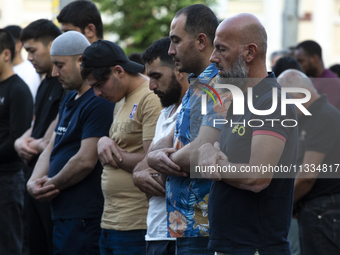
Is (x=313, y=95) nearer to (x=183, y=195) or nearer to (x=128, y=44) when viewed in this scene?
(x=183, y=195)

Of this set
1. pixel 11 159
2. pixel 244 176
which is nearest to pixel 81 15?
pixel 11 159

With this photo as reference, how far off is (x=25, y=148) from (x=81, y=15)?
1.36 meters

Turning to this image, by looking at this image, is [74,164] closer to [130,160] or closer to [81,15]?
[130,160]

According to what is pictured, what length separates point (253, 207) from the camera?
2336mm

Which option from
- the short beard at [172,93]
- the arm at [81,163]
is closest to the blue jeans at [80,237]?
the arm at [81,163]

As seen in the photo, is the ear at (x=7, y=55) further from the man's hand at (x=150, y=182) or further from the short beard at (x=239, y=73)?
the short beard at (x=239, y=73)

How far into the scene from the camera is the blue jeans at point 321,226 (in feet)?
13.4

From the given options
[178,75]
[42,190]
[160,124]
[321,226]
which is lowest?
[321,226]

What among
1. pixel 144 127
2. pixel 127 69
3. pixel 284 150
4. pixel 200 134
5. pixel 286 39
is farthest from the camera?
pixel 286 39

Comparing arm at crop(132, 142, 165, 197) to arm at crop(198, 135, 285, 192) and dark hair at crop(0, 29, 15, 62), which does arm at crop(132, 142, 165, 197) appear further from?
dark hair at crop(0, 29, 15, 62)

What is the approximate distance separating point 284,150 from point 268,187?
0.61ft

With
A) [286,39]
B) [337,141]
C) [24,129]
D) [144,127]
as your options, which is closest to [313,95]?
[337,141]

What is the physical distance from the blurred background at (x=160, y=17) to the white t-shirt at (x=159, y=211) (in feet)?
44.7

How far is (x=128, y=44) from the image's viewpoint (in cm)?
2020
